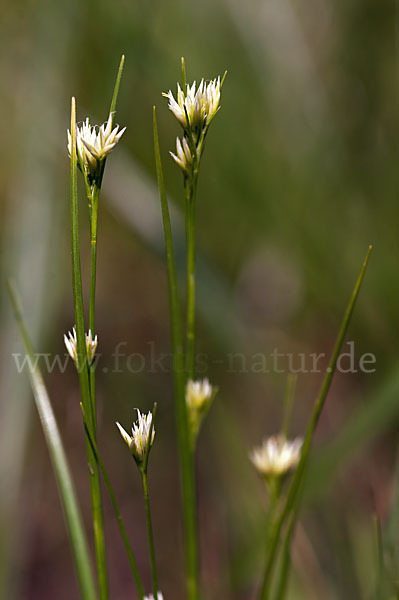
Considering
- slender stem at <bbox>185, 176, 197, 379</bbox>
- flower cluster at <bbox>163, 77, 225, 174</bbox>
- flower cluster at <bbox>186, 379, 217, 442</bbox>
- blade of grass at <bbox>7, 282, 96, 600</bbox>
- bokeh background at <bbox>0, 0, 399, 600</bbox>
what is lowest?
blade of grass at <bbox>7, 282, 96, 600</bbox>

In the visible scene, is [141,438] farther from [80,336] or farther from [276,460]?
[276,460]

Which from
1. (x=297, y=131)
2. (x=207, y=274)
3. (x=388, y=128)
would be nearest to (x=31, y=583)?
(x=207, y=274)

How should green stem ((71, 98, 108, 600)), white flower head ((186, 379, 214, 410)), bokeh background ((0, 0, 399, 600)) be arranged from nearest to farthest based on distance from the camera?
green stem ((71, 98, 108, 600)), white flower head ((186, 379, 214, 410)), bokeh background ((0, 0, 399, 600))

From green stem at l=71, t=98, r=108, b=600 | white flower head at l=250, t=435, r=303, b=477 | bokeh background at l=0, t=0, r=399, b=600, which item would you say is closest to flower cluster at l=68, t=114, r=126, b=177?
green stem at l=71, t=98, r=108, b=600

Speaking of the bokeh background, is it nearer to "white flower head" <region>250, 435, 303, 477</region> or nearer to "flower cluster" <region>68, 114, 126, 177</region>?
"white flower head" <region>250, 435, 303, 477</region>

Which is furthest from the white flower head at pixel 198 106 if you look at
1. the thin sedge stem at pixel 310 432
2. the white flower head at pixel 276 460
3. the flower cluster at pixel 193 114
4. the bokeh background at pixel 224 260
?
the bokeh background at pixel 224 260

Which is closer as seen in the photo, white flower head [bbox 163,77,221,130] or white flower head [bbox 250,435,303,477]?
white flower head [bbox 163,77,221,130]

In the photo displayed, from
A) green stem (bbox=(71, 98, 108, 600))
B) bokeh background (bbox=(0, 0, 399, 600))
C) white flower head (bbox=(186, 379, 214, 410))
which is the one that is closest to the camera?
green stem (bbox=(71, 98, 108, 600))
